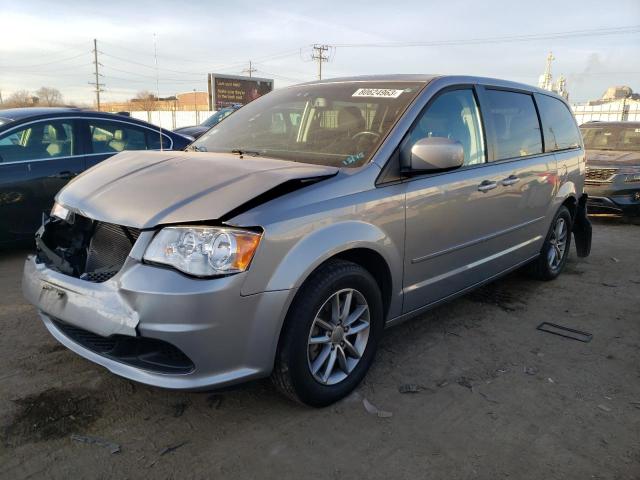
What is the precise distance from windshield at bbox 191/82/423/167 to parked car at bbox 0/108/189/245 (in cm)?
231

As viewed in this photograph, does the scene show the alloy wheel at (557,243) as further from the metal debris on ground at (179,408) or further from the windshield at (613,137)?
the windshield at (613,137)

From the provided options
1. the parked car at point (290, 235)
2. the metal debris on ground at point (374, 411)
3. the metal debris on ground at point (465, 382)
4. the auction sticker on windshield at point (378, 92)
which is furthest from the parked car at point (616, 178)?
the metal debris on ground at point (374, 411)

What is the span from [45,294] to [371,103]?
2.20 metres

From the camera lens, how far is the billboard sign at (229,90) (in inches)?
1534

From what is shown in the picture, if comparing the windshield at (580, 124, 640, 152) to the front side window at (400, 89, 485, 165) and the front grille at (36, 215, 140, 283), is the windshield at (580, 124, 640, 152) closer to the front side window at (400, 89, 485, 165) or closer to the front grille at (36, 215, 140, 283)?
the front side window at (400, 89, 485, 165)

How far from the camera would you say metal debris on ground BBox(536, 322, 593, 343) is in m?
3.83

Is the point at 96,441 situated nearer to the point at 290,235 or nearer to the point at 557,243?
the point at 290,235

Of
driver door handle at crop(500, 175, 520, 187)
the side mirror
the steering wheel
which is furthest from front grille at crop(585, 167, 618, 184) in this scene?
the steering wheel

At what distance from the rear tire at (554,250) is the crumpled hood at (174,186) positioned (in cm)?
314

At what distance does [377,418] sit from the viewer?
106 inches

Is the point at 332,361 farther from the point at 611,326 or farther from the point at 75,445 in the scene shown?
the point at 611,326

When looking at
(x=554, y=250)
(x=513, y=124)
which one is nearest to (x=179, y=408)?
(x=513, y=124)

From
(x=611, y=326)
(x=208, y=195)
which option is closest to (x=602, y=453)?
(x=611, y=326)

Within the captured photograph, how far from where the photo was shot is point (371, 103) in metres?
3.33
